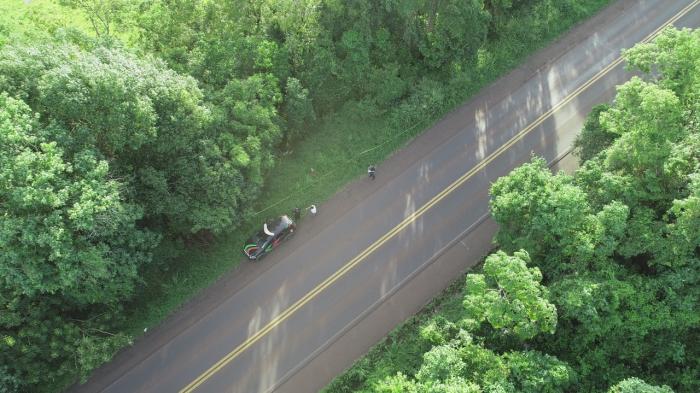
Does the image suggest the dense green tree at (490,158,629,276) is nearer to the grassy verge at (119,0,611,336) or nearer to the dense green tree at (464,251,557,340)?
the dense green tree at (464,251,557,340)

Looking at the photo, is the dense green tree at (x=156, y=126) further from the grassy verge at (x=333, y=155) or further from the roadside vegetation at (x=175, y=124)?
the grassy verge at (x=333, y=155)

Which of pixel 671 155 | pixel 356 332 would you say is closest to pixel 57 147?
pixel 356 332

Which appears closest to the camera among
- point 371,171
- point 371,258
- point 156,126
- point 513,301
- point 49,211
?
point 513,301

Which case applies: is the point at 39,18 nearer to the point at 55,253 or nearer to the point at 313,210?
the point at 55,253

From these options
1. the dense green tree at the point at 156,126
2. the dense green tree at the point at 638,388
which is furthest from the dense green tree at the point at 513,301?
the dense green tree at the point at 156,126

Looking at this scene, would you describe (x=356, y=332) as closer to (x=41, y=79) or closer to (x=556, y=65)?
(x=41, y=79)

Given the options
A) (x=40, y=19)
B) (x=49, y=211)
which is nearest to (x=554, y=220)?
(x=49, y=211)

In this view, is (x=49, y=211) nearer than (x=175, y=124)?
Yes
